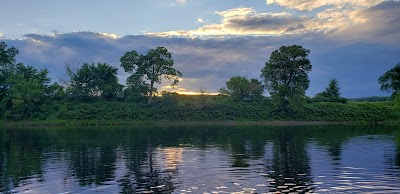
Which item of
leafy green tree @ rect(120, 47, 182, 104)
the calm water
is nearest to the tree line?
leafy green tree @ rect(120, 47, 182, 104)

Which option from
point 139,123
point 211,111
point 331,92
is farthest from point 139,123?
point 331,92

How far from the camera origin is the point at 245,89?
104m

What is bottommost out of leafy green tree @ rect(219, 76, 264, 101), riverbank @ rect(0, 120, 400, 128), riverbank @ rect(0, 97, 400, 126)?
riverbank @ rect(0, 120, 400, 128)

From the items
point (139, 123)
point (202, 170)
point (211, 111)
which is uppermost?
point (211, 111)

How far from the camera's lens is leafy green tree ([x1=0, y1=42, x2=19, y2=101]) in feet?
316

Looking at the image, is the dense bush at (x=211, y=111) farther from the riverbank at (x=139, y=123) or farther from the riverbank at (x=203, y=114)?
the riverbank at (x=139, y=123)

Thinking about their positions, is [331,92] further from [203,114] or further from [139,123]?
[139,123]

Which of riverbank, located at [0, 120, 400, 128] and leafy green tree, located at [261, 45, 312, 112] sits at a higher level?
leafy green tree, located at [261, 45, 312, 112]

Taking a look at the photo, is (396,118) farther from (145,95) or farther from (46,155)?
(46,155)

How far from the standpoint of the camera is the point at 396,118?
94.9 metres

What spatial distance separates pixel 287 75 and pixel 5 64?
68.1 metres

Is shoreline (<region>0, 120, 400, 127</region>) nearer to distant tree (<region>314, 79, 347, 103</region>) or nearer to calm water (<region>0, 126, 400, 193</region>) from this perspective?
distant tree (<region>314, 79, 347, 103</region>)

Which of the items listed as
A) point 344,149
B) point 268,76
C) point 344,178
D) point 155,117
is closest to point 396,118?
point 268,76

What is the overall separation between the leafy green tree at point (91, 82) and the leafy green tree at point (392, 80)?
6057 cm
